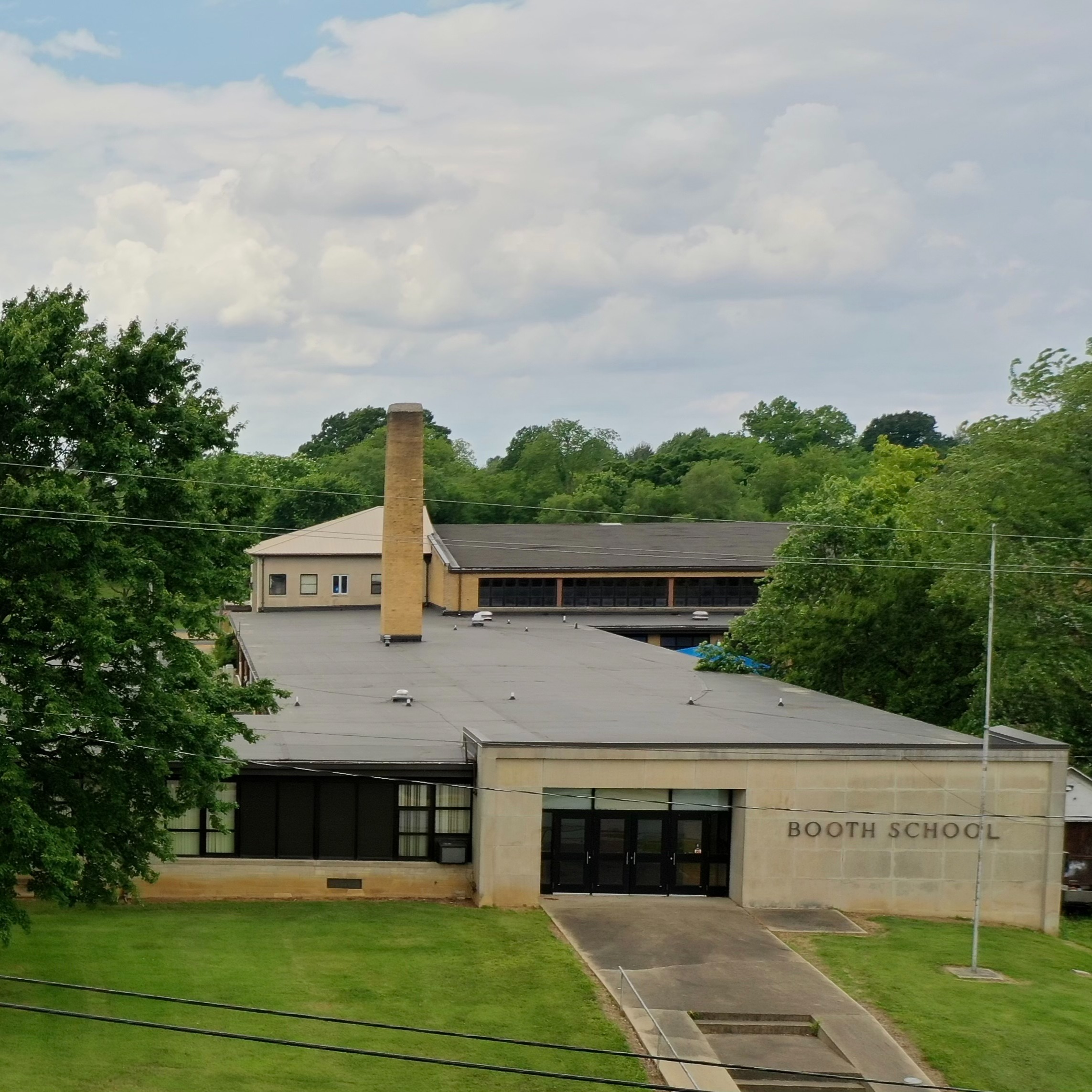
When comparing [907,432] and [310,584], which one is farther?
[907,432]

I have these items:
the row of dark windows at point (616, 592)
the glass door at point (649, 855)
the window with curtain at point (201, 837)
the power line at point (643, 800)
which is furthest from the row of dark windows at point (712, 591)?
the window with curtain at point (201, 837)

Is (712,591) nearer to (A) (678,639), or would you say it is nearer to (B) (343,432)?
(A) (678,639)

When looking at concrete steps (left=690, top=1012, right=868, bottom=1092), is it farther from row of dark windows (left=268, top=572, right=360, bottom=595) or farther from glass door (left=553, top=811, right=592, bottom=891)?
row of dark windows (left=268, top=572, right=360, bottom=595)

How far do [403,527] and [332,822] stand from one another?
3258 centimetres

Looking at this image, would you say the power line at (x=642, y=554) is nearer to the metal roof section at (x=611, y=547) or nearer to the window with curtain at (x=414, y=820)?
the metal roof section at (x=611, y=547)

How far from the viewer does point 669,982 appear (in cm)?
2480

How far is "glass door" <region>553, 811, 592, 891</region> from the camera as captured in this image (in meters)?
30.3

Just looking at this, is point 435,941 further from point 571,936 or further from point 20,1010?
point 20,1010

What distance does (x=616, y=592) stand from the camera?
7612 cm

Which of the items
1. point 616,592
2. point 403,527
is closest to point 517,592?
point 616,592

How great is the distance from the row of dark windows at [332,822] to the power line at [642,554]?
7672 mm

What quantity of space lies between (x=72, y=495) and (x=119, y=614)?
7.65 feet

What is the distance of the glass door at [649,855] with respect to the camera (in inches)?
1206

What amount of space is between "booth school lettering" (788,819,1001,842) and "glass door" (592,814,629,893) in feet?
11.9
